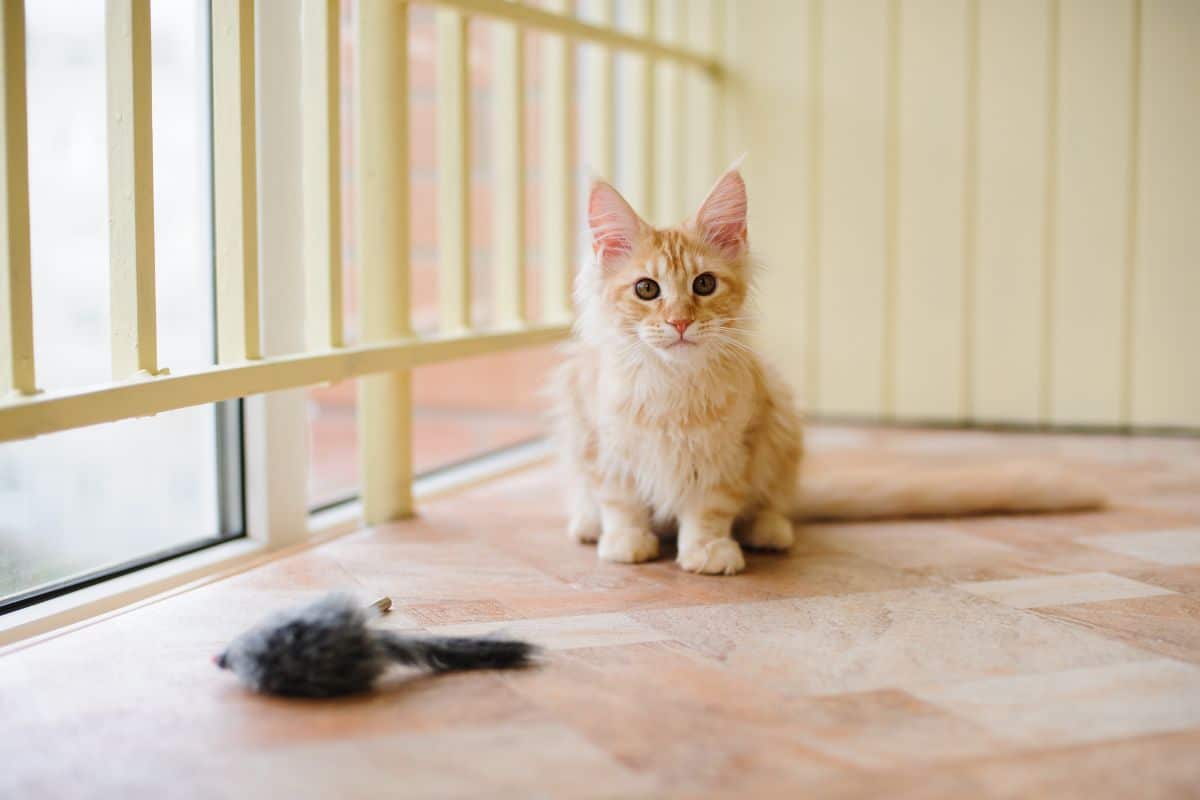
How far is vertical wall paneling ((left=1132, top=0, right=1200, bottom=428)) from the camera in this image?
3.02 m

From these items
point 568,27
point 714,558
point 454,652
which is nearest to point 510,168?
point 568,27

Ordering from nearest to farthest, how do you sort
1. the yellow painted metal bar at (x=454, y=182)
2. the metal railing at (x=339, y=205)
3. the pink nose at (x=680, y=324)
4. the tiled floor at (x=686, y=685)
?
1. the tiled floor at (x=686, y=685)
2. the metal railing at (x=339, y=205)
3. the pink nose at (x=680, y=324)
4. the yellow painted metal bar at (x=454, y=182)

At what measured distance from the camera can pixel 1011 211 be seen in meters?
3.23

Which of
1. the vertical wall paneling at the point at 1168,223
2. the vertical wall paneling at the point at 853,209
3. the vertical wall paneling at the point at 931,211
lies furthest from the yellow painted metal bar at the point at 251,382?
the vertical wall paneling at the point at 1168,223

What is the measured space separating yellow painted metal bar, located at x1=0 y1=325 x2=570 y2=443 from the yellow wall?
112cm

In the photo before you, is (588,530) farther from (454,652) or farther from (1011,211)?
(1011,211)

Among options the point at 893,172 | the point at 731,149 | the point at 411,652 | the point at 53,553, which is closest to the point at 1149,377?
the point at 893,172

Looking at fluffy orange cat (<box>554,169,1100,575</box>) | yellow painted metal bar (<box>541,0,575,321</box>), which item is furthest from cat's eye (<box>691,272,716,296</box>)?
yellow painted metal bar (<box>541,0,575,321</box>)

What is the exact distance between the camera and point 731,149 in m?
3.50

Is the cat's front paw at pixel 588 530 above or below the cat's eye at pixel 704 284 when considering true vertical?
below

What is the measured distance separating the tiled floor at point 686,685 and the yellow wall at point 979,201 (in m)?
1.18

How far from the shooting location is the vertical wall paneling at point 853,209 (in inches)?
131

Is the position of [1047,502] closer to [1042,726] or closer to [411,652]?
[1042,726]

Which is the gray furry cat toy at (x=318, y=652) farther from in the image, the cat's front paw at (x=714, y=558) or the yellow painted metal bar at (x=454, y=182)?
the yellow painted metal bar at (x=454, y=182)
